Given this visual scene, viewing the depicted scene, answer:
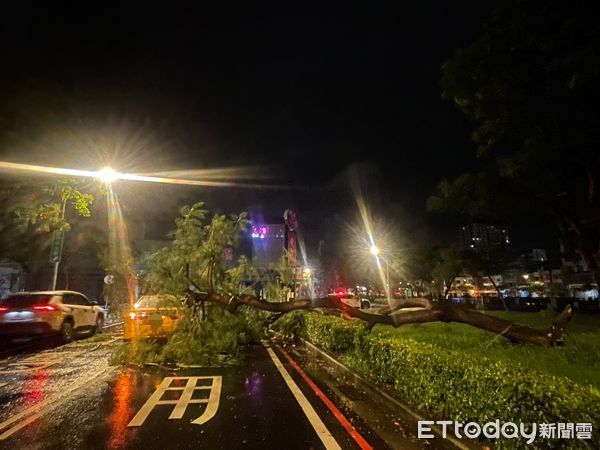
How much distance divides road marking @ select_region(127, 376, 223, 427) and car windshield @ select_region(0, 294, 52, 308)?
22.7ft

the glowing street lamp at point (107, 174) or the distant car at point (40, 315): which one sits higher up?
the glowing street lamp at point (107, 174)

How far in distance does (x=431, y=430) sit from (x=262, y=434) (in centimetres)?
210

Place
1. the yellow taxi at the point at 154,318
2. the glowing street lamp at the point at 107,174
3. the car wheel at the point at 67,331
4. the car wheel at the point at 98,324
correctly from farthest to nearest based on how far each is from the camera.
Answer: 1. the car wheel at the point at 98,324
2. the car wheel at the point at 67,331
3. the glowing street lamp at the point at 107,174
4. the yellow taxi at the point at 154,318

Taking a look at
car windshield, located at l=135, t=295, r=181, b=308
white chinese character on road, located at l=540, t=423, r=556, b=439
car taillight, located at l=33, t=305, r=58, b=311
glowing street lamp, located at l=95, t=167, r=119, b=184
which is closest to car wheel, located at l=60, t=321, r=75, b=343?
car taillight, located at l=33, t=305, r=58, b=311

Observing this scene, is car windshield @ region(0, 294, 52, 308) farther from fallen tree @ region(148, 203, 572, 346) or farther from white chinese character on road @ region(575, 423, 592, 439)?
white chinese character on road @ region(575, 423, 592, 439)

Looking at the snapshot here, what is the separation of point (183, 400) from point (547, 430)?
5128 millimetres

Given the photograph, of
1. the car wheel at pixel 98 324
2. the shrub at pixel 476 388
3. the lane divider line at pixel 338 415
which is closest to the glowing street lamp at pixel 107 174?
the car wheel at pixel 98 324

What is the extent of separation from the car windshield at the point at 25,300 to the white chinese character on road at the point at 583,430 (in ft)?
45.2

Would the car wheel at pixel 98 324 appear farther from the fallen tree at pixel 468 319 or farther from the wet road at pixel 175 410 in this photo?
the fallen tree at pixel 468 319

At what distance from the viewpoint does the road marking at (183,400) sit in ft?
18.7

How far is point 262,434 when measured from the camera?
5.09 m

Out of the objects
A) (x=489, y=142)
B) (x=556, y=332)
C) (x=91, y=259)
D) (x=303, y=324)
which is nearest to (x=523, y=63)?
(x=489, y=142)

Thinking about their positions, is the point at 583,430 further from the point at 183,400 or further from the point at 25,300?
the point at 25,300

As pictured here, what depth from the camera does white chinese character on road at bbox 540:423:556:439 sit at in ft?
12.2
